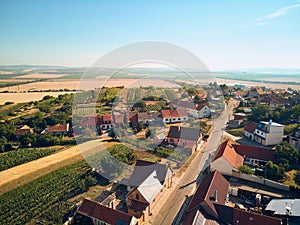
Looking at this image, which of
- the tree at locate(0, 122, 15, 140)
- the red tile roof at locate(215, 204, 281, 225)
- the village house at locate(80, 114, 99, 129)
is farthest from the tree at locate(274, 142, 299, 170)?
the tree at locate(0, 122, 15, 140)

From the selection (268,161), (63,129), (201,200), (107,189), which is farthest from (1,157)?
(268,161)

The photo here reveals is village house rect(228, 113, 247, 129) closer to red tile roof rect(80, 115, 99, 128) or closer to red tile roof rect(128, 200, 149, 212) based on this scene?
red tile roof rect(80, 115, 99, 128)

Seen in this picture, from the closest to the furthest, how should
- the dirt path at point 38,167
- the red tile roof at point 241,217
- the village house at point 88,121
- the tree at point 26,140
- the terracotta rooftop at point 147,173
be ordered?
the red tile roof at point 241,217 < the terracotta rooftop at point 147,173 < the dirt path at point 38,167 < the tree at point 26,140 < the village house at point 88,121

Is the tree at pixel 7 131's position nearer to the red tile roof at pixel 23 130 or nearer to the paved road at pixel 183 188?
the red tile roof at pixel 23 130

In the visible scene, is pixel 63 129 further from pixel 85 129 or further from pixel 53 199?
pixel 53 199

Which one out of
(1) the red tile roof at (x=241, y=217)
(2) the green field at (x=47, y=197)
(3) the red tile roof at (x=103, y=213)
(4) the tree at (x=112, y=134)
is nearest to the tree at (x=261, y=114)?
(4) the tree at (x=112, y=134)

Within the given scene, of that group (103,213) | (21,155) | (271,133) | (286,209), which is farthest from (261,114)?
(21,155)
